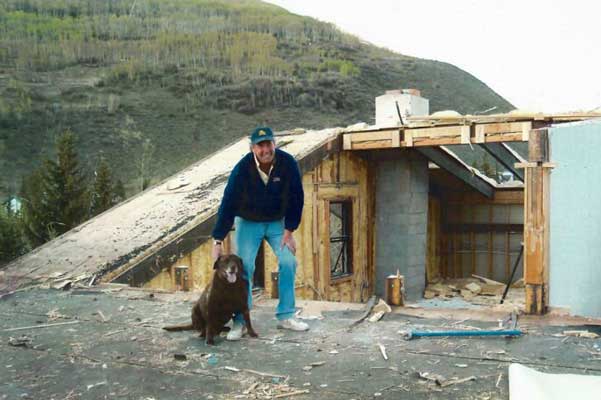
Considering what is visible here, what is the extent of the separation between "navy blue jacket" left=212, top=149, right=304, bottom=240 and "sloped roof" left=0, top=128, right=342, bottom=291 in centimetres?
419

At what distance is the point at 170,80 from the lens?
5097 cm

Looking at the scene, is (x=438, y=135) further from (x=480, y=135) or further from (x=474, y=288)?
(x=474, y=288)

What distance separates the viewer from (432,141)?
12.5 metres

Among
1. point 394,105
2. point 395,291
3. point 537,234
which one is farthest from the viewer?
point 394,105

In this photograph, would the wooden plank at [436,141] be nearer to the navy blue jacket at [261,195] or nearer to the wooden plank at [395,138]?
the wooden plank at [395,138]

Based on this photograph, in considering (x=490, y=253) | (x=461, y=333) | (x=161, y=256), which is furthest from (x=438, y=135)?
(x=461, y=333)

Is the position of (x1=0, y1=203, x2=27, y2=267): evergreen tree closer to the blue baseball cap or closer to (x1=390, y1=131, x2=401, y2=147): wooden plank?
(x1=390, y1=131, x2=401, y2=147): wooden plank

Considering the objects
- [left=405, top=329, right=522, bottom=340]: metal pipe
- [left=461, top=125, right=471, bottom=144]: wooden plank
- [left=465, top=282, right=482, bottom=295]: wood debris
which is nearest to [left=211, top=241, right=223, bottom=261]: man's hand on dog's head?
[left=405, top=329, right=522, bottom=340]: metal pipe

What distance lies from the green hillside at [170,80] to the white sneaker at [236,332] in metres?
25.5

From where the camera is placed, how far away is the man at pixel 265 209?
5289 millimetres

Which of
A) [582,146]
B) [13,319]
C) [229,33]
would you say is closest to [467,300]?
[582,146]

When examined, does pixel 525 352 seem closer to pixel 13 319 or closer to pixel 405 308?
pixel 405 308

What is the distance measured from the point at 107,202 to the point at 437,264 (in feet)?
33.4

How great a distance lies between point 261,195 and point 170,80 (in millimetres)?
47931
